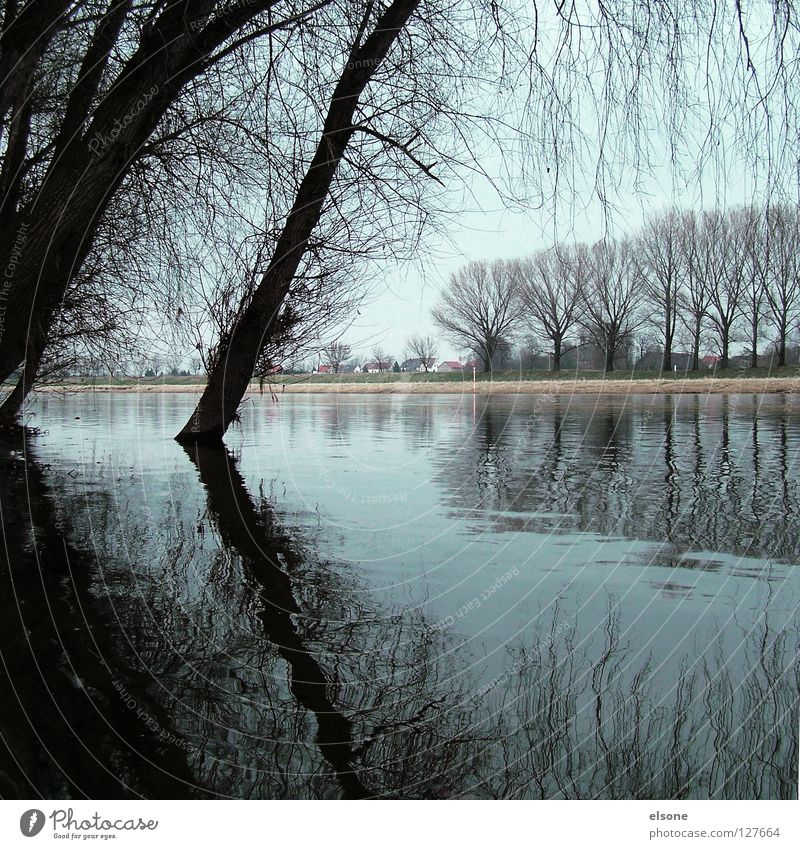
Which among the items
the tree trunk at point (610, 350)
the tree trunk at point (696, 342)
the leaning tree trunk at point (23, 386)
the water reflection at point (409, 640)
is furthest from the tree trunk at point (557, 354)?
the leaning tree trunk at point (23, 386)

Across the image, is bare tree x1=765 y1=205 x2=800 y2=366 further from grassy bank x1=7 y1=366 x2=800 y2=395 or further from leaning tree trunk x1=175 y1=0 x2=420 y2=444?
leaning tree trunk x1=175 y1=0 x2=420 y2=444

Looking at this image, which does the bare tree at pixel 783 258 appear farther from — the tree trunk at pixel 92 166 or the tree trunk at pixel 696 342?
the tree trunk at pixel 92 166

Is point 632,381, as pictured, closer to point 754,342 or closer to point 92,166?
point 754,342

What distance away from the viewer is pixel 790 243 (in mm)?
3178

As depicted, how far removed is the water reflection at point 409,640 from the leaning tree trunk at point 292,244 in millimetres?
1993

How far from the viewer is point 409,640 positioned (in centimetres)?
279

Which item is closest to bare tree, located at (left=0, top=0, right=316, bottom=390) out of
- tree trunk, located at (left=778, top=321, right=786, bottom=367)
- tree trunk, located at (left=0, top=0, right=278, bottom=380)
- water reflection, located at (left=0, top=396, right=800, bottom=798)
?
tree trunk, located at (left=0, top=0, right=278, bottom=380)

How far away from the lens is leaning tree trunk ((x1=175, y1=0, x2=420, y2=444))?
4930 mm

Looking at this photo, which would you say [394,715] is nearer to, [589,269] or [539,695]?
[539,695]

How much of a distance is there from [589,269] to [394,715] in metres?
2.21

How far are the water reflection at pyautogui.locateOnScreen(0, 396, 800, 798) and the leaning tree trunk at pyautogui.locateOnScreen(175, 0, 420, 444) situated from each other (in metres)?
1.99

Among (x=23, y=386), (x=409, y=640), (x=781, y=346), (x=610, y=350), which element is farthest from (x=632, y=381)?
(x=23, y=386)

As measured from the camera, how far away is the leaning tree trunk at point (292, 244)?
4.93 m

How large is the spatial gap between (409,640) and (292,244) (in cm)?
424
